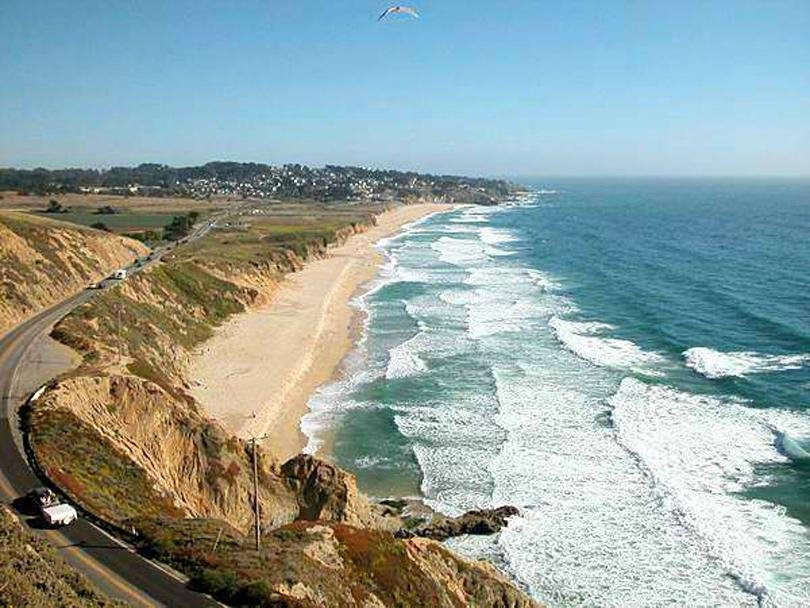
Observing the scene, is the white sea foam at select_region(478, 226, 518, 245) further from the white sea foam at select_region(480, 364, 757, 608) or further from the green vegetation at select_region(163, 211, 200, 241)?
the white sea foam at select_region(480, 364, 757, 608)

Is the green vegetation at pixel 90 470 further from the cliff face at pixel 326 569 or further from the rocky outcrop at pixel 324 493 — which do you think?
the rocky outcrop at pixel 324 493

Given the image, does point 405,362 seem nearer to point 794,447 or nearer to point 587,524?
point 587,524

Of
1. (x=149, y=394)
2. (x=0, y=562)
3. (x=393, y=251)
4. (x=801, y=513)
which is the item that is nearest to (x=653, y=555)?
(x=801, y=513)

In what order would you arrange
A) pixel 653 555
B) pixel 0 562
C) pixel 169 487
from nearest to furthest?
pixel 0 562
pixel 169 487
pixel 653 555

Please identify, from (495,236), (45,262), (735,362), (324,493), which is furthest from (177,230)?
(324,493)

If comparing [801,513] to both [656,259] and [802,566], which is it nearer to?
[802,566]
